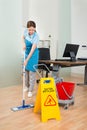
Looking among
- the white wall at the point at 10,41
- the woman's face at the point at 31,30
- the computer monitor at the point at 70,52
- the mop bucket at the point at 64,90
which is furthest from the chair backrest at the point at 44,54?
the mop bucket at the point at 64,90

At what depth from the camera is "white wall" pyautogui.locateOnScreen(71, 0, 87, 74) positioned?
21.4 ft

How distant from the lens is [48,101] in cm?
276

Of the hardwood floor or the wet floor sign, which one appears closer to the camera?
the hardwood floor

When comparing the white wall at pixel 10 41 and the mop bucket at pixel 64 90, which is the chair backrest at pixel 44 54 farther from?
the mop bucket at pixel 64 90

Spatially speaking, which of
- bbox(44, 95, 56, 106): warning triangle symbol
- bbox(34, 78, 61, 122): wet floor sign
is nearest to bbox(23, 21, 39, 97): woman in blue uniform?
bbox(34, 78, 61, 122): wet floor sign

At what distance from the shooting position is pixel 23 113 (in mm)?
2994

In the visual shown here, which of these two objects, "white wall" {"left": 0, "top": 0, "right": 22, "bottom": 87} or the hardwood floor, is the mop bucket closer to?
the hardwood floor

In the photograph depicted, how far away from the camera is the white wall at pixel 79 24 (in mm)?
6531

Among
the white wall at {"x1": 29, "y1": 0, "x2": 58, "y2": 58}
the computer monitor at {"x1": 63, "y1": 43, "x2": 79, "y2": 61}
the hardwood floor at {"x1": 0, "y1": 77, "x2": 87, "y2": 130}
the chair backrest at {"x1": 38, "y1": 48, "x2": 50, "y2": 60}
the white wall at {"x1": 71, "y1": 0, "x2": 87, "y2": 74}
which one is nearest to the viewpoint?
the hardwood floor at {"x1": 0, "y1": 77, "x2": 87, "y2": 130}

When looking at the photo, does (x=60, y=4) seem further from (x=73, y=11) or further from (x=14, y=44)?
(x=14, y=44)

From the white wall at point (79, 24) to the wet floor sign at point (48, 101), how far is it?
404cm

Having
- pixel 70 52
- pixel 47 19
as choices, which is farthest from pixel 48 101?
pixel 47 19

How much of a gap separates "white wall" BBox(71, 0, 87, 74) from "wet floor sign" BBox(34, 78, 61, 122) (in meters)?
4.04

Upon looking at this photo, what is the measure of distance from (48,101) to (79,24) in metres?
4.42
